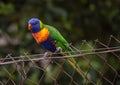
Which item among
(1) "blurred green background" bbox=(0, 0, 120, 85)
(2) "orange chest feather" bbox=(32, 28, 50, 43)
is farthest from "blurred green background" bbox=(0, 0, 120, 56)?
(2) "orange chest feather" bbox=(32, 28, 50, 43)

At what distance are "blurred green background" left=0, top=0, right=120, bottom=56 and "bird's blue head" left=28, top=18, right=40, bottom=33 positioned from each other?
45.4 inches

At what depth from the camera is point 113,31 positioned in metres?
4.84

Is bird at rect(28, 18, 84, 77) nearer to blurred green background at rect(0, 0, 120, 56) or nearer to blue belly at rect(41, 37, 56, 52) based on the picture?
blue belly at rect(41, 37, 56, 52)

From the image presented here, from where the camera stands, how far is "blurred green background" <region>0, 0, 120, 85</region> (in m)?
4.61

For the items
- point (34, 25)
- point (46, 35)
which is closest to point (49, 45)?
point (46, 35)

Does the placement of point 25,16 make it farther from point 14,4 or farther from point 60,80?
point 60,80

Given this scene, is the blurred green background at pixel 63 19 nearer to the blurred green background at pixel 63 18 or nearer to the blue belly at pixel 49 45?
the blurred green background at pixel 63 18

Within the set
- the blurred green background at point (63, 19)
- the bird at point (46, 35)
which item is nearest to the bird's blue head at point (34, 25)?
the bird at point (46, 35)

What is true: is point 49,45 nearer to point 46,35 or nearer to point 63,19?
point 46,35

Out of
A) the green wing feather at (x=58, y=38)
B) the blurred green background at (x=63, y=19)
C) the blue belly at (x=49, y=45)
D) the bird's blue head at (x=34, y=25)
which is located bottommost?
the blurred green background at (x=63, y=19)

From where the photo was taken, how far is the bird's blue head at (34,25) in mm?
3307

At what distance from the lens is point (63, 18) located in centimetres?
475

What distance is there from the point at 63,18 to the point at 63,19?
0.03 feet

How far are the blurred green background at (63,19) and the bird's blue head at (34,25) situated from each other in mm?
1137
